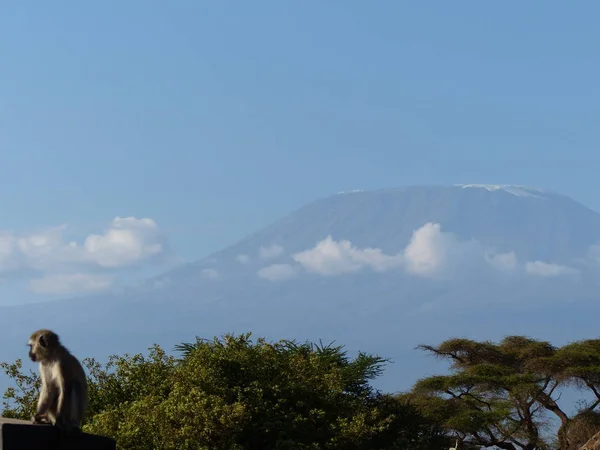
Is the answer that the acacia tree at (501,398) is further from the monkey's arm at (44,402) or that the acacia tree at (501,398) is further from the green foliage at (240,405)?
the monkey's arm at (44,402)

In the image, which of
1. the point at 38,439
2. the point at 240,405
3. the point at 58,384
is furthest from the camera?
the point at 240,405

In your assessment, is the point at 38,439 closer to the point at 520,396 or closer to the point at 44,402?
the point at 44,402

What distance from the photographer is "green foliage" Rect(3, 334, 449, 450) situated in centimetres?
1705

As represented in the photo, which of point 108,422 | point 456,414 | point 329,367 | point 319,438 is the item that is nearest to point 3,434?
point 108,422

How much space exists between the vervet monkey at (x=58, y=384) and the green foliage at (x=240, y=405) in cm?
696

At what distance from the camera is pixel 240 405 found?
1717cm

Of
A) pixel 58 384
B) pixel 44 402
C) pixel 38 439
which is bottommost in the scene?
pixel 38 439

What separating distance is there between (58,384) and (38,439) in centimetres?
56

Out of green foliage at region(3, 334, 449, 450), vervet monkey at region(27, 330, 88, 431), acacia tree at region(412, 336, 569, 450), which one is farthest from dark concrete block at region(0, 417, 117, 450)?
acacia tree at region(412, 336, 569, 450)

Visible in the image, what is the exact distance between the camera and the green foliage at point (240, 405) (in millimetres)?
17047

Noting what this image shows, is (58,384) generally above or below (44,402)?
above

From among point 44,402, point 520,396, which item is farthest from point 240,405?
point 520,396

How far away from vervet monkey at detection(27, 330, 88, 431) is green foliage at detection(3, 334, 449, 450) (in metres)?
6.96

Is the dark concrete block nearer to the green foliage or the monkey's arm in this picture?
the monkey's arm
